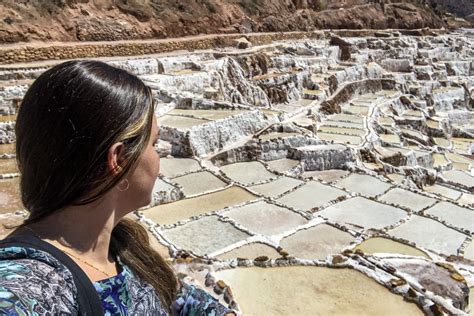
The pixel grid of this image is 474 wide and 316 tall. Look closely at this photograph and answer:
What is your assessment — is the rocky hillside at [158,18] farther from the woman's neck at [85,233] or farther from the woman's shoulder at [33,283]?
the woman's shoulder at [33,283]

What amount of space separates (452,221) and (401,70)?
22.9 metres

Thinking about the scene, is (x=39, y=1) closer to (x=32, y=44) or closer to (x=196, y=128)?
(x=32, y=44)

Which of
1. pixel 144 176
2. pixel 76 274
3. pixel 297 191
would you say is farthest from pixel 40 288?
pixel 297 191

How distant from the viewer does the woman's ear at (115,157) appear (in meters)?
1.32

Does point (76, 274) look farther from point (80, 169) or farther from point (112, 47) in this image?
point (112, 47)

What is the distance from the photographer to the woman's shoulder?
0.97 metres

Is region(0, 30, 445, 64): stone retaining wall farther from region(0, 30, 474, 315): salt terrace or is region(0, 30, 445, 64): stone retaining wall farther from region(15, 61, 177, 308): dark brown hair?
region(15, 61, 177, 308): dark brown hair

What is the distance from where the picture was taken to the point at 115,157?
134cm

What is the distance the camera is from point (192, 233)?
293 inches

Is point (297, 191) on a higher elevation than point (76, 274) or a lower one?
lower

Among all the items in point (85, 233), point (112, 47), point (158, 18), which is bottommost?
point (112, 47)

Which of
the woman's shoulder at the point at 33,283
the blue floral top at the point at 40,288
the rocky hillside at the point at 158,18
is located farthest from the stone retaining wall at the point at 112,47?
the woman's shoulder at the point at 33,283

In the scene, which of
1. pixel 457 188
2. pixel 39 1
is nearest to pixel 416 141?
pixel 457 188

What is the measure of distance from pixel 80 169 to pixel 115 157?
11 centimetres
